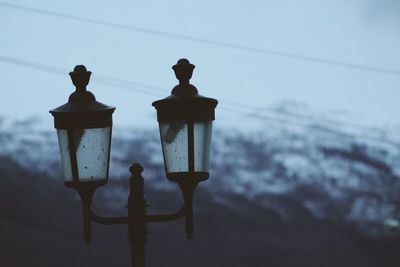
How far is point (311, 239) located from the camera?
6919 cm

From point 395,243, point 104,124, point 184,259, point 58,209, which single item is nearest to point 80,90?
point 104,124

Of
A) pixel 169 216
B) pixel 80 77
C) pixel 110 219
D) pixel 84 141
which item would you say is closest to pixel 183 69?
pixel 80 77

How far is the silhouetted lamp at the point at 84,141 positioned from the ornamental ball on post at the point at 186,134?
15.4 inches

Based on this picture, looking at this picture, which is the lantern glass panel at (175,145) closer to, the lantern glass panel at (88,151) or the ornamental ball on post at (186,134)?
the ornamental ball on post at (186,134)

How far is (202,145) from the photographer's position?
5.77 metres

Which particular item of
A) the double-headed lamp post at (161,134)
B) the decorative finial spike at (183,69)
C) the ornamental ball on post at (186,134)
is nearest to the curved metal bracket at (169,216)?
the double-headed lamp post at (161,134)

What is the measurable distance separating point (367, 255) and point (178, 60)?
60766 mm

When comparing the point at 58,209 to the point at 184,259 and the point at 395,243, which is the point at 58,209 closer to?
the point at 184,259

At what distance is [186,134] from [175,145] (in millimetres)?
107

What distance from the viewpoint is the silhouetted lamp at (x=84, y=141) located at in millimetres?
5746

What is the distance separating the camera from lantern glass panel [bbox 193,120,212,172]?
5734mm

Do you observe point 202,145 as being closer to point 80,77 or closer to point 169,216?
point 169,216

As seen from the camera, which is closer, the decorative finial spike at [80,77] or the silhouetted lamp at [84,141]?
the silhouetted lamp at [84,141]

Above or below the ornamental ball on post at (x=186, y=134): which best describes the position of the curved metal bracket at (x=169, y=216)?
below
